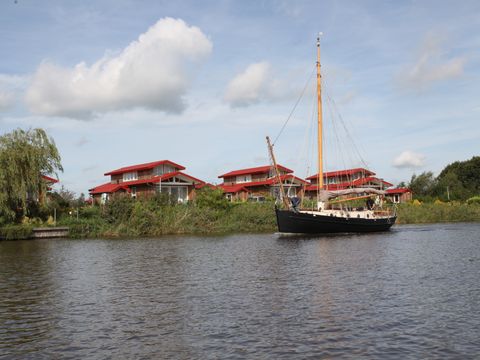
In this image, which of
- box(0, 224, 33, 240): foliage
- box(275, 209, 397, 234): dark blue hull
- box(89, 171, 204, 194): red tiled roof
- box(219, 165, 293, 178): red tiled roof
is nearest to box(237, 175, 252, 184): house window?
box(219, 165, 293, 178): red tiled roof

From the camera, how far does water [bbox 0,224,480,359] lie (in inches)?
522

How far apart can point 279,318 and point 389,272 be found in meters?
10.7

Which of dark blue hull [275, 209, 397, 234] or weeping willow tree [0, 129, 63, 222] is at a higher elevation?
weeping willow tree [0, 129, 63, 222]

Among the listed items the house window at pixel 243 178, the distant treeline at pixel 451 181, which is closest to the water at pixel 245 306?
the house window at pixel 243 178

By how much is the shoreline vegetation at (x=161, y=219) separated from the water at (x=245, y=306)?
73.0 feet

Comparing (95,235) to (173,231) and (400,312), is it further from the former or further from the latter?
(400,312)

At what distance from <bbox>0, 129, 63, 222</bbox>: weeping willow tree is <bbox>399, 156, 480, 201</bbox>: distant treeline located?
80471 millimetres

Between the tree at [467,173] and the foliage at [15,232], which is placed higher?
the tree at [467,173]

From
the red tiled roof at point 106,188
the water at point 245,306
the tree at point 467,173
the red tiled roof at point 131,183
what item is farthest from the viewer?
the tree at point 467,173

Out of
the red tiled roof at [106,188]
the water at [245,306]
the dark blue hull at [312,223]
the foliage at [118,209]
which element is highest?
the red tiled roof at [106,188]

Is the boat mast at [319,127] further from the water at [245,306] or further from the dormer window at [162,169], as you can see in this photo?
the dormer window at [162,169]

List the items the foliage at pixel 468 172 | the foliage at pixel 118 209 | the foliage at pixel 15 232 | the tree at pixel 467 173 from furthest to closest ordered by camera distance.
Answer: the foliage at pixel 468 172
the tree at pixel 467 173
the foliage at pixel 118 209
the foliage at pixel 15 232

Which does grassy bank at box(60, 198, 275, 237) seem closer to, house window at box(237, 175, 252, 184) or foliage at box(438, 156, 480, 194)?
house window at box(237, 175, 252, 184)

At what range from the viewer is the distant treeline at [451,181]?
11406 centimetres
